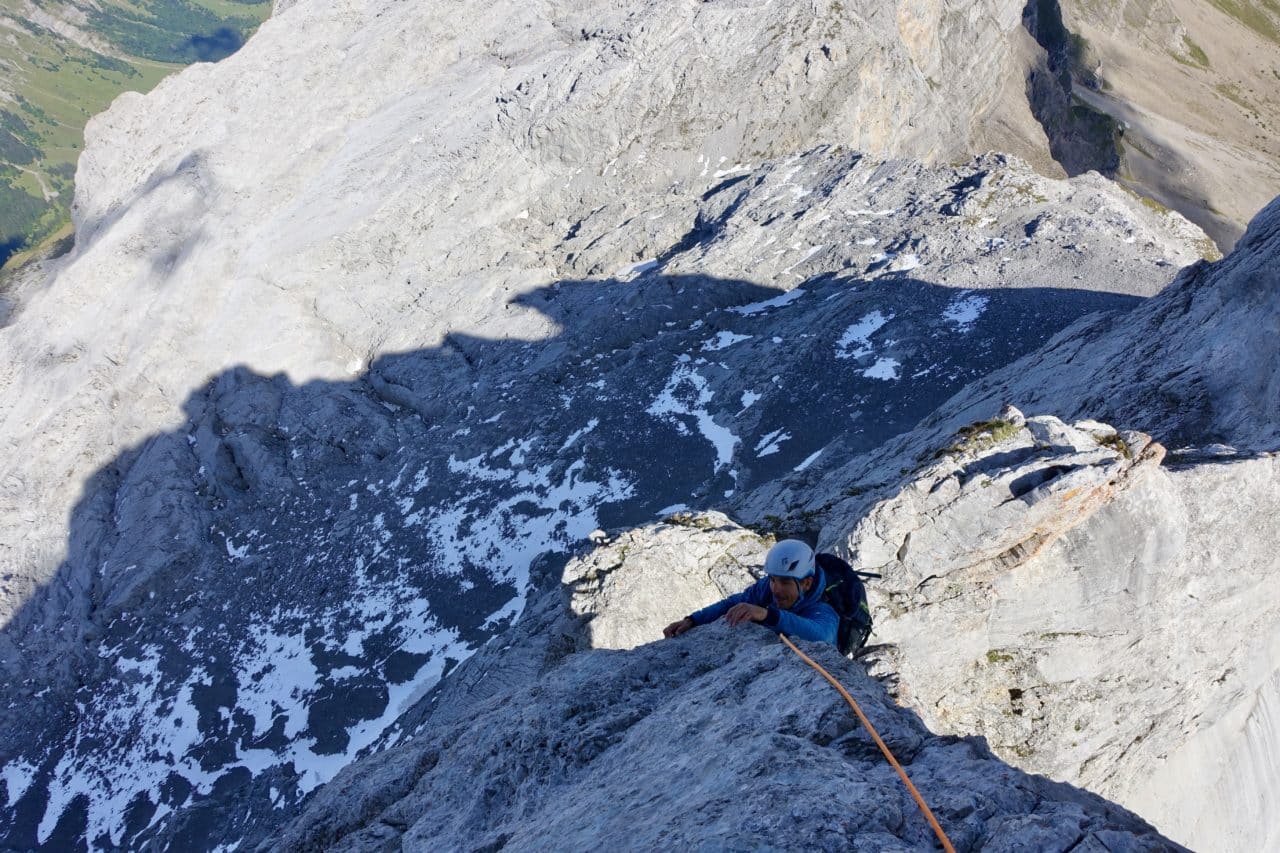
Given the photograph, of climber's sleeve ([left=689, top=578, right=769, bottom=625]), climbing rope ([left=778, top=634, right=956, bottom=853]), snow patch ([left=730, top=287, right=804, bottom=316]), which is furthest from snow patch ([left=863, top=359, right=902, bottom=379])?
climbing rope ([left=778, top=634, right=956, bottom=853])

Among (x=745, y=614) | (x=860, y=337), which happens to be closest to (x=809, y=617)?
(x=745, y=614)

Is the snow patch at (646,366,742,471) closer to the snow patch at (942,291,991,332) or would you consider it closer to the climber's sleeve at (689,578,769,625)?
the snow patch at (942,291,991,332)

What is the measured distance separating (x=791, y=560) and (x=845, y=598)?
148 cm

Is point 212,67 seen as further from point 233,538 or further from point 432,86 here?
point 233,538

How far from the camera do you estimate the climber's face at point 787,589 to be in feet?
31.7

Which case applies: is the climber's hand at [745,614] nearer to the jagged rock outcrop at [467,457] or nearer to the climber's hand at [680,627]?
the climber's hand at [680,627]

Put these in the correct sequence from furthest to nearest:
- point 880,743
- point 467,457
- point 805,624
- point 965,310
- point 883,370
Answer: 1. point 467,457
2. point 965,310
3. point 883,370
4. point 805,624
5. point 880,743

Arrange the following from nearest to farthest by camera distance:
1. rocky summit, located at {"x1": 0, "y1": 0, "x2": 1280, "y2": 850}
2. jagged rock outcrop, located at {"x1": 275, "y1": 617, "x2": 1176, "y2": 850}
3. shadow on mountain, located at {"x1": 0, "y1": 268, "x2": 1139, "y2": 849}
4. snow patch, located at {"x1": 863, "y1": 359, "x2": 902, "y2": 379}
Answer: jagged rock outcrop, located at {"x1": 275, "y1": 617, "x2": 1176, "y2": 850}
rocky summit, located at {"x1": 0, "y1": 0, "x2": 1280, "y2": 850}
shadow on mountain, located at {"x1": 0, "y1": 268, "x2": 1139, "y2": 849}
snow patch, located at {"x1": 863, "y1": 359, "x2": 902, "y2": 379}

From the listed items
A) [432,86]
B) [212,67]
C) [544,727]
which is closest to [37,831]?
[544,727]

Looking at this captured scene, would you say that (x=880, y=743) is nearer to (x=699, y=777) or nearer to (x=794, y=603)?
(x=699, y=777)

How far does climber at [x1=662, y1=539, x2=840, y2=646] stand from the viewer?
923 centimetres

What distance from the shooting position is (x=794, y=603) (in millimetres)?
9969

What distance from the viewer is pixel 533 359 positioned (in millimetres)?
48688

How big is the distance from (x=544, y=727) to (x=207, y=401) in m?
53.0
